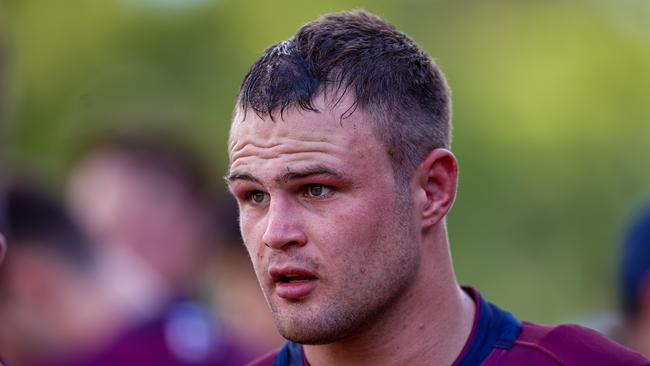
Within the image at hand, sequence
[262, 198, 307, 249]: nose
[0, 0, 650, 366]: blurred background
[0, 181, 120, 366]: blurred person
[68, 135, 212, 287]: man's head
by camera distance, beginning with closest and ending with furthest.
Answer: [262, 198, 307, 249]: nose, [0, 181, 120, 366]: blurred person, [68, 135, 212, 287]: man's head, [0, 0, 650, 366]: blurred background

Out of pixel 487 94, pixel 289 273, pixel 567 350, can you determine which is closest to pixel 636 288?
pixel 567 350

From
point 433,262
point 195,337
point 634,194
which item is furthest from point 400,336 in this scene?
point 634,194

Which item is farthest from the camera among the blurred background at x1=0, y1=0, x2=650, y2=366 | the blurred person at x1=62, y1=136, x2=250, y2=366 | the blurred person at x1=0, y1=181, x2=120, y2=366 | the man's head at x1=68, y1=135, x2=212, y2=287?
the blurred background at x1=0, y1=0, x2=650, y2=366

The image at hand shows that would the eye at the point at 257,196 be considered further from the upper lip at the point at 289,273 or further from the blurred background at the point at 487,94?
the blurred background at the point at 487,94

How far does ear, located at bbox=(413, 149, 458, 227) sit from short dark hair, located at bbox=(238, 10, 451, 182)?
4 centimetres

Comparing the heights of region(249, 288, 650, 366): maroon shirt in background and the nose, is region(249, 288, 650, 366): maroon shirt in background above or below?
below

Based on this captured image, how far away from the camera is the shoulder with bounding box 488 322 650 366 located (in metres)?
4.29

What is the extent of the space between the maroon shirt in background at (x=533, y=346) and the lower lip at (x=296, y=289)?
621 millimetres

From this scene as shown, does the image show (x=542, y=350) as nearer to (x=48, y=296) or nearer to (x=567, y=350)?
(x=567, y=350)

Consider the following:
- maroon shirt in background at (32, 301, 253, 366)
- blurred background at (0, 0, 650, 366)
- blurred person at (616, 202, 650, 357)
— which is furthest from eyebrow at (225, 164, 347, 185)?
blurred background at (0, 0, 650, 366)

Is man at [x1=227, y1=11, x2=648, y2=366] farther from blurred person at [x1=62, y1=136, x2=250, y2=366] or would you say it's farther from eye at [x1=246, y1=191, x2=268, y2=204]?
blurred person at [x1=62, y1=136, x2=250, y2=366]

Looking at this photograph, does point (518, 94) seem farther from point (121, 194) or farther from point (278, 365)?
point (278, 365)

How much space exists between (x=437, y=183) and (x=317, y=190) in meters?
0.48

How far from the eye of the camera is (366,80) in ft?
13.9
